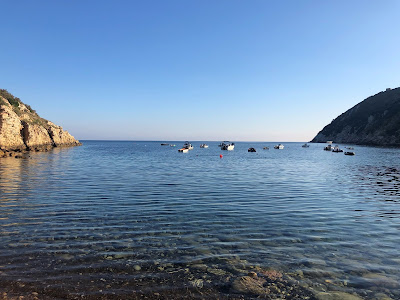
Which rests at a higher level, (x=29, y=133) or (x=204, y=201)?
(x=29, y=133)

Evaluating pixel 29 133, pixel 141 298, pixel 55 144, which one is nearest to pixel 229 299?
pixel 141 298

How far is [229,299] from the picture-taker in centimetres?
684

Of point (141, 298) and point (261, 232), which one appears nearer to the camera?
point (141, 298)

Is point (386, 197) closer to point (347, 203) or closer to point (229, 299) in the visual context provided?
point (347, 203)

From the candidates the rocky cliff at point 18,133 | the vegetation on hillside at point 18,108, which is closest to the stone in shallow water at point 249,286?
the rocky cliff at point 18,133

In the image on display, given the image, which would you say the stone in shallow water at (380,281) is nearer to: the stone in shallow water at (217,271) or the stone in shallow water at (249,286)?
the stone in shallow water at (249,286)

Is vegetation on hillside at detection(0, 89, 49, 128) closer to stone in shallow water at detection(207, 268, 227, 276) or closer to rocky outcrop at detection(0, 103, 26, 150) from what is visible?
rocky outcrop at detection(0, 103, 26, 150)

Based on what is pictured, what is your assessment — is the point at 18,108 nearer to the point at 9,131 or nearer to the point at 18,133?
the point at 18,133

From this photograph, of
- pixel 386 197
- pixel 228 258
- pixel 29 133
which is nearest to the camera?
pixel 228 258

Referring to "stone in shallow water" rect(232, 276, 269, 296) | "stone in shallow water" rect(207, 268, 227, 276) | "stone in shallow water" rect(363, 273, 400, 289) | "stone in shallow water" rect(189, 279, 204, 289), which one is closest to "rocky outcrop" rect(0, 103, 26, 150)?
"stone in shallow water" rect(207, 268, 227, 276)

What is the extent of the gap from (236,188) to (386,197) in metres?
12.4

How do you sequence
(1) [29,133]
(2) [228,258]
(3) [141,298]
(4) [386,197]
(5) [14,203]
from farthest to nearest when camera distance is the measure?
(1) [29,133], (4) [386,197], (5) [14,203], (2) [228,258], (3) [141,298]

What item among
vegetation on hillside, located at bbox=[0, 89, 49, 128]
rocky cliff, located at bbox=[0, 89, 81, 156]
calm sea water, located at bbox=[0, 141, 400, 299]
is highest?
vegetation on hillside, located at bbox=[0, 89, 49, 128]

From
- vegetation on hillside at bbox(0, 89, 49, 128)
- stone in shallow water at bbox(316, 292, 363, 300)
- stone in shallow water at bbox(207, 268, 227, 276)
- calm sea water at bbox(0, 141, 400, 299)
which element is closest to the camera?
stone in shallow water at bbox(316, 292, 363, 300)
